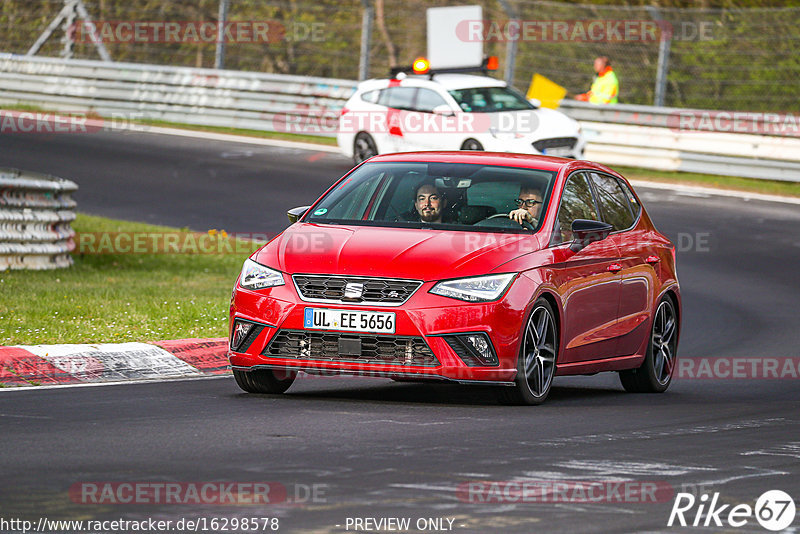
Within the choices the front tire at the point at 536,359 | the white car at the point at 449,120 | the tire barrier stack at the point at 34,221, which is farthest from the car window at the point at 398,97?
the front tire at the point at 536,359

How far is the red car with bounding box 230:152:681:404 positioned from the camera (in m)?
9.29

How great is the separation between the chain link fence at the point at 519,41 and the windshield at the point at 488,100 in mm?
2803

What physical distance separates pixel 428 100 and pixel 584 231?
16605 millimetres

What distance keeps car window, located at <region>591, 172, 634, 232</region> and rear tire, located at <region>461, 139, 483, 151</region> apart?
1365cm

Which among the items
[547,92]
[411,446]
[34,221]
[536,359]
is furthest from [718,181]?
[411,446]

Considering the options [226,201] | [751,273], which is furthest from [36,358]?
[226,201]

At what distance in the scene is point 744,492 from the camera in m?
7.02

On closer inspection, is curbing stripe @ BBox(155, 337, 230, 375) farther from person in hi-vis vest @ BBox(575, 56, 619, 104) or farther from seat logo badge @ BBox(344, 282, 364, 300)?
person in hi-vis vest @ BBox(575, 56, 619, 104)

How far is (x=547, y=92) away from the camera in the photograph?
28.9m

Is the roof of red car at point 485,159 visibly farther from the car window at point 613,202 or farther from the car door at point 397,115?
the car door at point 397,115

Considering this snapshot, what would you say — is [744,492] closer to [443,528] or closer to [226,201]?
[443,528]

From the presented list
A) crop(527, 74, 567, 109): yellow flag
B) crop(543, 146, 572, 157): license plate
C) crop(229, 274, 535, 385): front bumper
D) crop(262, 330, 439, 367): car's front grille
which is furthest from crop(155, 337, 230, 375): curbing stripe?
crop(527, 74, 567, 109): yellow flag

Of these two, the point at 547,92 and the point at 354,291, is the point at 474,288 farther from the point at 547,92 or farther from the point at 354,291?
the point at 547,92

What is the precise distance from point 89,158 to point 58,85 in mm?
7336
